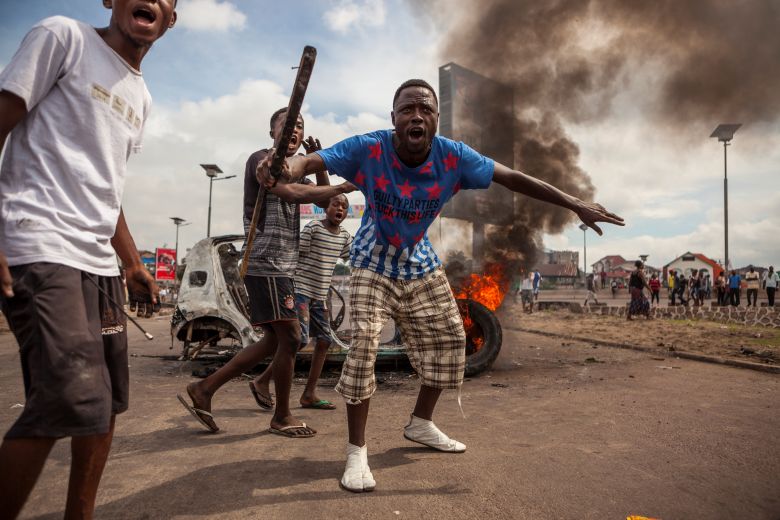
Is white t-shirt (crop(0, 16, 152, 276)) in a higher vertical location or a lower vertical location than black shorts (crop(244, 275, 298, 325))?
higher

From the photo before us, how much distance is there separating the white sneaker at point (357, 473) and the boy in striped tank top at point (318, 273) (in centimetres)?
178

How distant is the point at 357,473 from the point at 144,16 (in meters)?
2.14

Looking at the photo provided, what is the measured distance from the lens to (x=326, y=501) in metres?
2.38

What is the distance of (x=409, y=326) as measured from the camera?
121 inches

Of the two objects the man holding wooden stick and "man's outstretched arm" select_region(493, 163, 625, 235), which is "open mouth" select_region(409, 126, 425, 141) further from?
the man holding wooden stick

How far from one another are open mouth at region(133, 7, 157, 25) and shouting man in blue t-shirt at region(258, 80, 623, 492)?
903 mm

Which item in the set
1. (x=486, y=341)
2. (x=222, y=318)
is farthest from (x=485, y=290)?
(x=222, y=318)

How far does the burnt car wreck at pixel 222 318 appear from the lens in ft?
19.5

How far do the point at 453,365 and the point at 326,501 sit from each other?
1.04 m

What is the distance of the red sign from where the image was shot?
28.0 meters

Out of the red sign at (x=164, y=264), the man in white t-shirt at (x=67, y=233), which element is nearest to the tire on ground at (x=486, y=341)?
the man in white t-shirt at (x=67, y=233)

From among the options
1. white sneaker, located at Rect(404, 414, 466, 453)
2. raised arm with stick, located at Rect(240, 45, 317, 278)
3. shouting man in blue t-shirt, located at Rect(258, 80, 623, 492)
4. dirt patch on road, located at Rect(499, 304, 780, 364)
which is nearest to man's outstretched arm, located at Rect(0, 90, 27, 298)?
raised arm with stick, located at Rect(240, 45, 317, 278)

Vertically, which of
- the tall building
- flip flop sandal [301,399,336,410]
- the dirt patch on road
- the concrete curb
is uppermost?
the tall building

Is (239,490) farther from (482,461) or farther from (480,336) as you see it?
(480,336)
